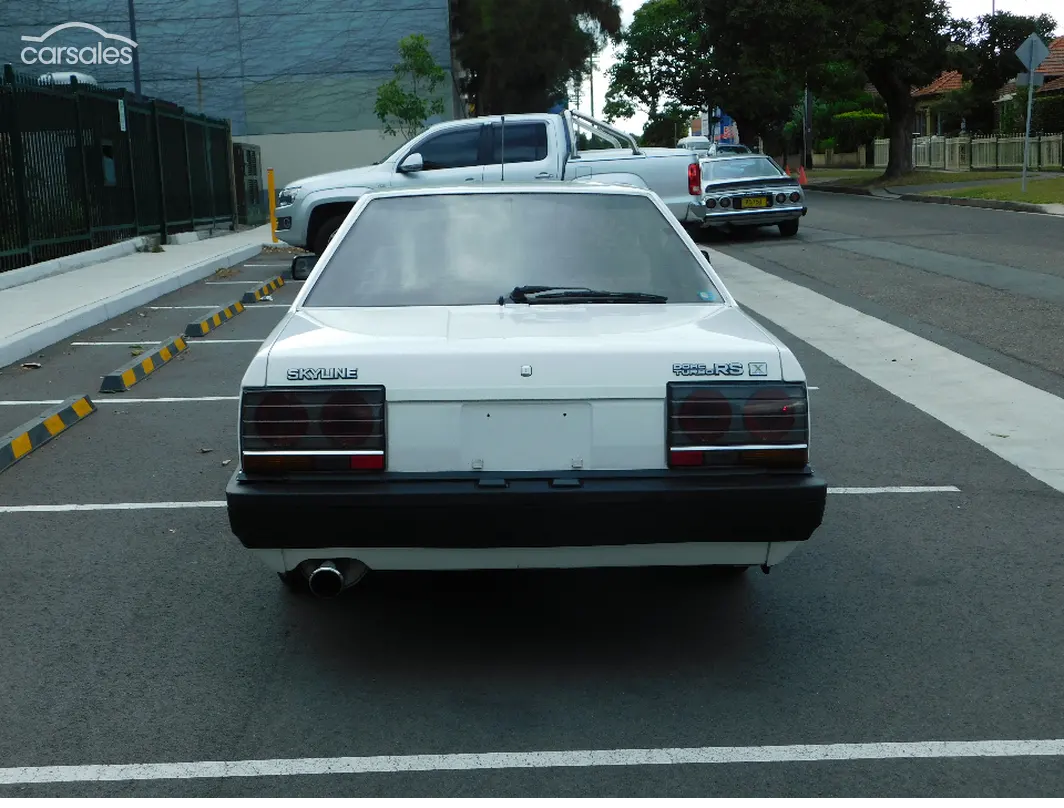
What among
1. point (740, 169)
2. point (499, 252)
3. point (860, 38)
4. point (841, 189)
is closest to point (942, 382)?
point (499, 252)

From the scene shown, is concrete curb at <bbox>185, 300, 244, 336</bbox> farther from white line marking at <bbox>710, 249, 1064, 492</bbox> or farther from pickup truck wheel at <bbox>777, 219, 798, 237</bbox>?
pickup truck wheel at <bbox>777, 219, 798, 237</bbox>

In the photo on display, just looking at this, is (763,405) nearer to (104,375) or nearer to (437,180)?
(104,375)

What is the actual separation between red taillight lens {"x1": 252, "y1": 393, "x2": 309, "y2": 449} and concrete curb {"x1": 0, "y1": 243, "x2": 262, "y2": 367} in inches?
293

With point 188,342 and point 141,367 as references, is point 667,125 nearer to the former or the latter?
point 188,342

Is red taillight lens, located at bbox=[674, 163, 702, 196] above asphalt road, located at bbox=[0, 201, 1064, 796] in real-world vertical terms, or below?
above

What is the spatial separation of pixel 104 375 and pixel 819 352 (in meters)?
5.48

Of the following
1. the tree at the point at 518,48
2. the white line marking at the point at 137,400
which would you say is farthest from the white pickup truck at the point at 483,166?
the tree at the point at 518,48

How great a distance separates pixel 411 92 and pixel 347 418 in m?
40.4

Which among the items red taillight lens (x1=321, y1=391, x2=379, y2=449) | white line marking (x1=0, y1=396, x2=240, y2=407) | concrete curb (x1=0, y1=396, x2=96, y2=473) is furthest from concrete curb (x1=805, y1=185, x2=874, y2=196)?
red taillight lens (x1=321, y1=391, x2=379, y2=449)

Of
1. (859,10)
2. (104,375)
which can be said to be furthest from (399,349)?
(859,10)

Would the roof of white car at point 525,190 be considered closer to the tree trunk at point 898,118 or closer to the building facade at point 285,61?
the tree trunk at point 898,118

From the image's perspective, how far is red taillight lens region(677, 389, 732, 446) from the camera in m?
3.89

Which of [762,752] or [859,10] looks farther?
[859,10]

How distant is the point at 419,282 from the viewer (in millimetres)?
4906
